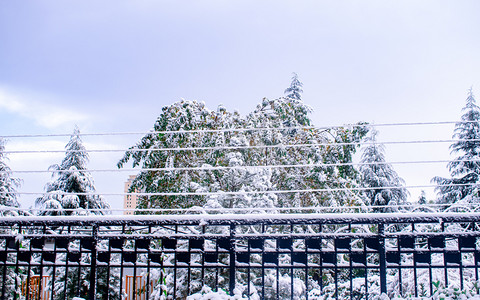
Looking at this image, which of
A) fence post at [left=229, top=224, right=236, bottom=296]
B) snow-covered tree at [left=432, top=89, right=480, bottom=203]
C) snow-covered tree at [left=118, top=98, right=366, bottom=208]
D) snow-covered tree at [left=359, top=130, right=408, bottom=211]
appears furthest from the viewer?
snow-covered tree at [left=359, top=130, right=408, bottom=211]

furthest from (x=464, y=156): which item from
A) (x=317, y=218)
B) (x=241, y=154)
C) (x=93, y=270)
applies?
(x=93, y=270)

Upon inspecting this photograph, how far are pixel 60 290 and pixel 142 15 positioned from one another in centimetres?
584

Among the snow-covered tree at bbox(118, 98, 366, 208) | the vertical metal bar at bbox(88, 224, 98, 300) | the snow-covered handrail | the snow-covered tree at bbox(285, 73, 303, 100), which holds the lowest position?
the vertical metal bar at bbox(88, 224, 98, 300)

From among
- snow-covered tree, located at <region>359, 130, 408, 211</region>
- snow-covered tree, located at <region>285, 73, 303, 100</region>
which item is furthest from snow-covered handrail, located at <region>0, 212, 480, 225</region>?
snow-covered tree, located at <region>359, 130, 408, 211</region>

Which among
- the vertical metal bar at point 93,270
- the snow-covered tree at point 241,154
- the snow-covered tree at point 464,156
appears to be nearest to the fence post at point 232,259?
the vertical metal bar at point 93,270

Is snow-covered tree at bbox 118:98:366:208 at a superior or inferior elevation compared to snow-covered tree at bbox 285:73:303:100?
inferior

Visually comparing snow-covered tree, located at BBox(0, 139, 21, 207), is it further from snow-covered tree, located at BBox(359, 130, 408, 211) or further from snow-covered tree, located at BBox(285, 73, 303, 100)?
snow-covered tree, located at BBox(359, 130, 408, 211)

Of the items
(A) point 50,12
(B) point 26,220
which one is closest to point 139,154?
(A) point 50,12

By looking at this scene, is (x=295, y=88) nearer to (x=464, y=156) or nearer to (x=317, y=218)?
(x=464, y=156)

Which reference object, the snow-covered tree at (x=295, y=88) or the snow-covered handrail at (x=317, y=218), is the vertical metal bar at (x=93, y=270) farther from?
the snow-covered tree at (x=295, y=88)

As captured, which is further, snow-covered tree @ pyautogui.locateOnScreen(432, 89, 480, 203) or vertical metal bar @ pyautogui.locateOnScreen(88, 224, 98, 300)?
snow-covered tree @ pyautogui.locateOnScreen(432, 89, 480, 203)

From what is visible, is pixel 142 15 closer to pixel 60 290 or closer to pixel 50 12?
pixel 50 12

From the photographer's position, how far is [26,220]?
9.92 feet

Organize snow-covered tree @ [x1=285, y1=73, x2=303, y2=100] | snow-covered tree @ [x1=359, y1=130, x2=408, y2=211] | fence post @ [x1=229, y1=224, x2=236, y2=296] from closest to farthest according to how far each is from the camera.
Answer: fence post @ [x1=229, y1=224, x2=236, y2=296], snow-covered tree @ [x1=285, y1=73, x2=303, y2=100], snow-covered tree @ [x1=359, y1=130, x2=408, y2=211]
